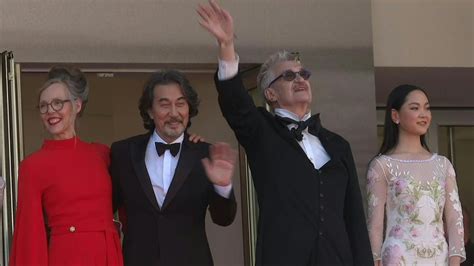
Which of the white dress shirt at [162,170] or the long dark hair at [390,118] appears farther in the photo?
the long dark hair at [390,118]

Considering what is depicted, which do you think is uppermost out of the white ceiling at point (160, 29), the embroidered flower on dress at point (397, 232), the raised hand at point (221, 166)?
the white ceiling at point (160, 29)

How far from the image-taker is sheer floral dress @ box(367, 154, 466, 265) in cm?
571

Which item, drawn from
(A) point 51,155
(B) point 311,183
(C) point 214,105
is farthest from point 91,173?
(C) point 214,105

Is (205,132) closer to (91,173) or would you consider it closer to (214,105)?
(214,105)

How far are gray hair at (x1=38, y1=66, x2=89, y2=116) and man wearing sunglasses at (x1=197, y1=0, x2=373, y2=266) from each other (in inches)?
25.8

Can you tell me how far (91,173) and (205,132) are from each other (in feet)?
9.31

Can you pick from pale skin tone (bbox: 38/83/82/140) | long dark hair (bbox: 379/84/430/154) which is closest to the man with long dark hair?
pale skin tone (bbox: 38/83/82/140)

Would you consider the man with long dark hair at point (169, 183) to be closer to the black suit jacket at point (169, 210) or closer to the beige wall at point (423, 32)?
the black suit jacket at point (169, 210)

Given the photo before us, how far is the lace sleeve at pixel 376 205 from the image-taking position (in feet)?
18.8

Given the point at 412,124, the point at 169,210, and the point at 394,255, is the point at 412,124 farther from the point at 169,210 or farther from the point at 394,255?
the point at 169,210

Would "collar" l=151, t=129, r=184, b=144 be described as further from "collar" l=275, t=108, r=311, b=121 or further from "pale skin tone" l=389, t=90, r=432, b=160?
"pale skin tone" l=389, t=90, r=432, b=160

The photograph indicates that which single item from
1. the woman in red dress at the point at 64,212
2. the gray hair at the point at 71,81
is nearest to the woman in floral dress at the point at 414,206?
the woman in red dress at the point at 64,212

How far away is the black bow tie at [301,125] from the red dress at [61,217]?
0.84 meters

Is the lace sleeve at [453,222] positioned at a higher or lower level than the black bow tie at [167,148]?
lower
